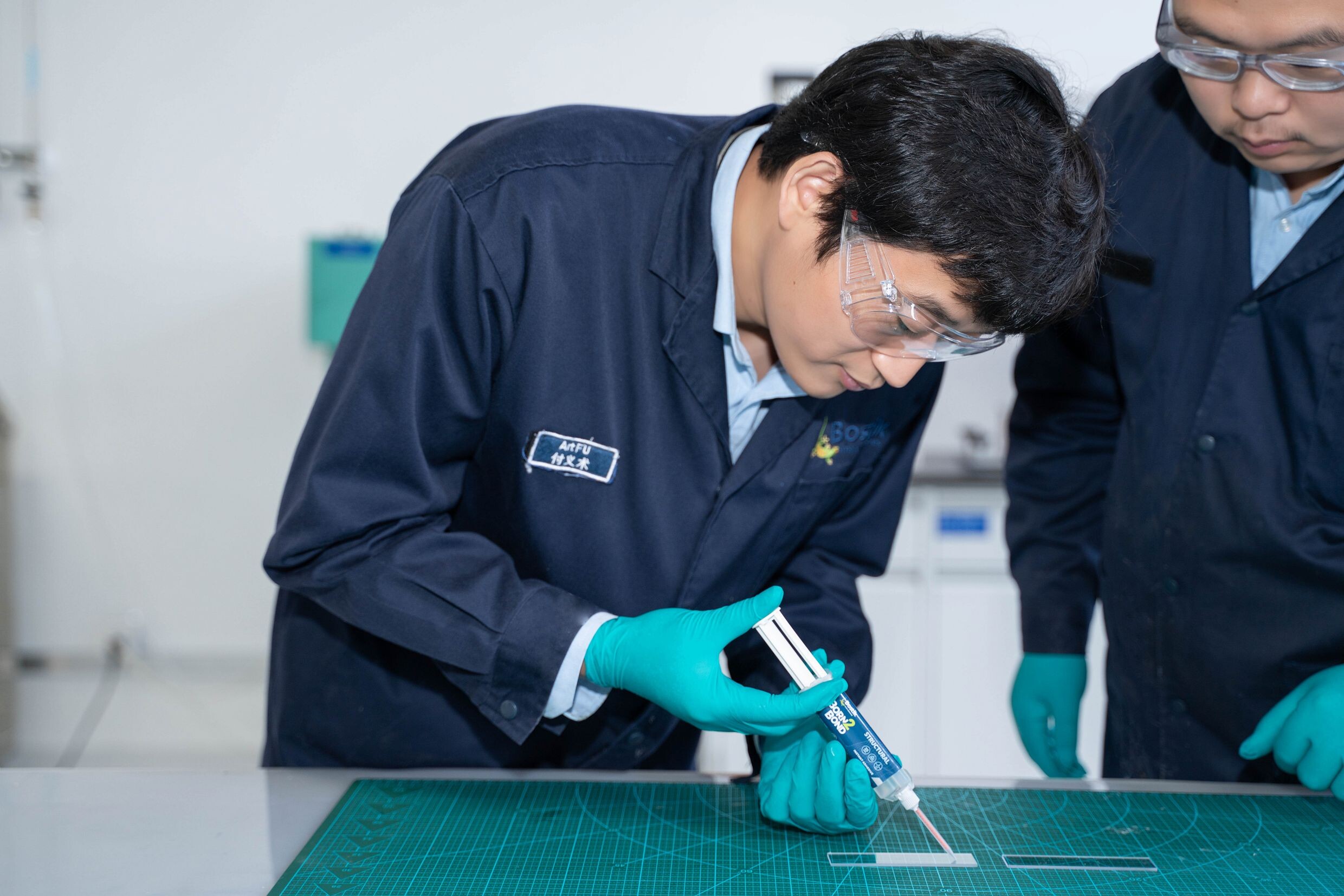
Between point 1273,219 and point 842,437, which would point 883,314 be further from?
point 1273,219

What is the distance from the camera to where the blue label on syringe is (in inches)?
38.8

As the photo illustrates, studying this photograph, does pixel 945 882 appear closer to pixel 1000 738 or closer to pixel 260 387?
pixel 1000 738

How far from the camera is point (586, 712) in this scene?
1.09 metres

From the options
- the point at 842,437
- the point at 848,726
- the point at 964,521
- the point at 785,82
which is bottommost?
the point at 964,521

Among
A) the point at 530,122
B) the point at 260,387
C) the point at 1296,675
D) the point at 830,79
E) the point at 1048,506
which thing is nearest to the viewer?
the point at 830,79

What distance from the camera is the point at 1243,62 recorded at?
3.53ft

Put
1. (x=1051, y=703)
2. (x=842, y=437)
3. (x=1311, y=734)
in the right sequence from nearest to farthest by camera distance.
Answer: (x=1311, y=734), (x=842, y=437), (x=1051, y=703)

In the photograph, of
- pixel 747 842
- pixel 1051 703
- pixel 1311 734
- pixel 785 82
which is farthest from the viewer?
pixel 785 82

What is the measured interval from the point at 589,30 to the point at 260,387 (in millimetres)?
1391

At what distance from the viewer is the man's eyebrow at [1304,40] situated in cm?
100

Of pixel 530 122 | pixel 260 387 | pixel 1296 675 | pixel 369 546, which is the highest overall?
pixel 530 122

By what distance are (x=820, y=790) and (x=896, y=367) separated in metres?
0.42

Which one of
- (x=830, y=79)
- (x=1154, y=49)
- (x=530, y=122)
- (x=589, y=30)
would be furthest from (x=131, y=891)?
(x=1154, y=49)

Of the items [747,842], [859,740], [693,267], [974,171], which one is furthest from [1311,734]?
[693,267]
